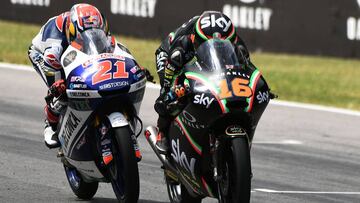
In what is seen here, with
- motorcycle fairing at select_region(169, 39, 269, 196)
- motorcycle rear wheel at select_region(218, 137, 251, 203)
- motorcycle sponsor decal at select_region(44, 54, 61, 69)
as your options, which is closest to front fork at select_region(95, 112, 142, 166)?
motorcycle fairing at select_region(169, 39, 269, 196)

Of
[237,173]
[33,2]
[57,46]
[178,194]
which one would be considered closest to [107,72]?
[57,46]

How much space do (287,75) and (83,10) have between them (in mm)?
10603

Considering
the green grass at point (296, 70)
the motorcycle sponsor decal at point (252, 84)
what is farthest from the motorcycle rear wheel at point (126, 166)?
the green grass at point (296, 70)

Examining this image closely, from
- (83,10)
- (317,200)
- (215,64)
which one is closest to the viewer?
(215,64)

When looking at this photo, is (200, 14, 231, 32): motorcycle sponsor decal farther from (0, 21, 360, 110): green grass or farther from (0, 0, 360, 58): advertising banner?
(0, 0, 360, 58): advertising banner

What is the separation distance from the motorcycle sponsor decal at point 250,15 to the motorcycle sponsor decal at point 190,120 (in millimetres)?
12017

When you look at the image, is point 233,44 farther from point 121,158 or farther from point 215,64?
point 121,158

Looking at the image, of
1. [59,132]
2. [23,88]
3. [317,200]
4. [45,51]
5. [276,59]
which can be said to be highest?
[45,51]

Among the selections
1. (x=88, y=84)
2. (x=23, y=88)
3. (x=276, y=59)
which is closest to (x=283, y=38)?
(x=276, y=59)

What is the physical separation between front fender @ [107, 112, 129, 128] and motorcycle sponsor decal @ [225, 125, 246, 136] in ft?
2.86

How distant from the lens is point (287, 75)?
730 inches

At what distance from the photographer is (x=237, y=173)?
22.5 feet

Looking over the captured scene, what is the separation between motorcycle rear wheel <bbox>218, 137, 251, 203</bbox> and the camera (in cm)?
687

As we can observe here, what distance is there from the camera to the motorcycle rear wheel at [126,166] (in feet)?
24.5
